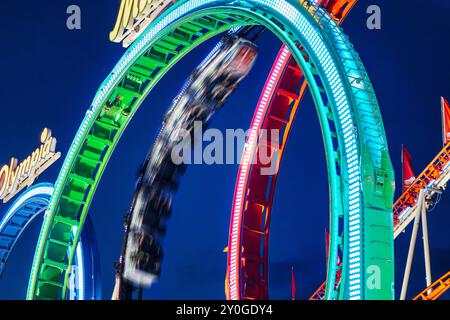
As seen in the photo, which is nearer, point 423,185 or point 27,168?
point 423,185

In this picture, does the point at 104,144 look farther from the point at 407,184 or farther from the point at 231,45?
the point at 407,184

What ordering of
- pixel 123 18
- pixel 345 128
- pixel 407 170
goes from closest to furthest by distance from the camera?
pixel 345 128 < pixel 407 170 < pixel 123 18

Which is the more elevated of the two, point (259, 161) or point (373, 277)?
point (259, 161)

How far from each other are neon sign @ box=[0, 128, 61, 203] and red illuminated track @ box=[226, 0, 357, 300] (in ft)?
A: 24.9

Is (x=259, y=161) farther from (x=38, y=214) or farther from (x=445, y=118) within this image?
(x=38, y=214)

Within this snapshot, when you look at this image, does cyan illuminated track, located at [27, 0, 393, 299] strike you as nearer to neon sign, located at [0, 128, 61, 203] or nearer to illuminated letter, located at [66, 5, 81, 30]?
illuminated letter, located at [66, 5, 81, 30]

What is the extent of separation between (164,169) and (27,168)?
29.1 feet

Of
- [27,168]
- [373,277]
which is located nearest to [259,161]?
[373,277]

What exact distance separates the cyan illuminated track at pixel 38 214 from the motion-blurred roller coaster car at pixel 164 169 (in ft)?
12.9

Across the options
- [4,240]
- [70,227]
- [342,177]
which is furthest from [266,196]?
[4,240]

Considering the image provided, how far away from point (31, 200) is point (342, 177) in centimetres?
1264

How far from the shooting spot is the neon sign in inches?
740

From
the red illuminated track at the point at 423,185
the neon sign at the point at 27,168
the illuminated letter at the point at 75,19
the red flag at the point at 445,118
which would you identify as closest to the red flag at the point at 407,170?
the red illuminated track at the point at 423,185

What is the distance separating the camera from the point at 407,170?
1291 cm
